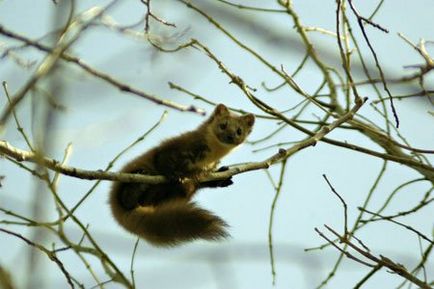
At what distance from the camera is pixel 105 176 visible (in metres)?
3.42

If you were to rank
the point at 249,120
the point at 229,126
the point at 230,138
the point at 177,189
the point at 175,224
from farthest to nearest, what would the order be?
the point at 249,120 → the point at 229,126 → the point at 230,138 → the point at 177,189 → the point at 175,224

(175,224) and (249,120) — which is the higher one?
(249,120)

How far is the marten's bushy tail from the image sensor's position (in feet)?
15.8

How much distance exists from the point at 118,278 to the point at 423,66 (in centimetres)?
235

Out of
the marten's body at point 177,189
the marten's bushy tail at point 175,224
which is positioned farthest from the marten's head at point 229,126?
the marten's bushy tail at point 175,224

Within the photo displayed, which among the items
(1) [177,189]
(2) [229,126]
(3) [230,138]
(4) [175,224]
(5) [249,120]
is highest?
(5) [249,120]

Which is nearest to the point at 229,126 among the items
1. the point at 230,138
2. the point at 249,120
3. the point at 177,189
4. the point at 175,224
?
the point at 230,138

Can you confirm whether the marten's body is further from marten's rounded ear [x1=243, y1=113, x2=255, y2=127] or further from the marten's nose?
marten's rounded ear [x1=243, y1=113, x2=255, y2=127]

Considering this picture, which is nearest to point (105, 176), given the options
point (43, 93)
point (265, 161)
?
point (265, 161)

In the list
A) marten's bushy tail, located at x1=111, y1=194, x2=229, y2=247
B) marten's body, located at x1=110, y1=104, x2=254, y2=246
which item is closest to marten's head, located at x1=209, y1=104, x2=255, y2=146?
marten's body, located at x1=110, y1=104, x2=254, y2=246

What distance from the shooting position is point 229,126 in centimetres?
616

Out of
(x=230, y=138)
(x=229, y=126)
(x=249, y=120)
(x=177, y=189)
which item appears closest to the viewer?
(x=177, y=189)

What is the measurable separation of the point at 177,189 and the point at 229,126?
114cm

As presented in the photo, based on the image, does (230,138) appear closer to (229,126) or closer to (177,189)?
(229,126)
